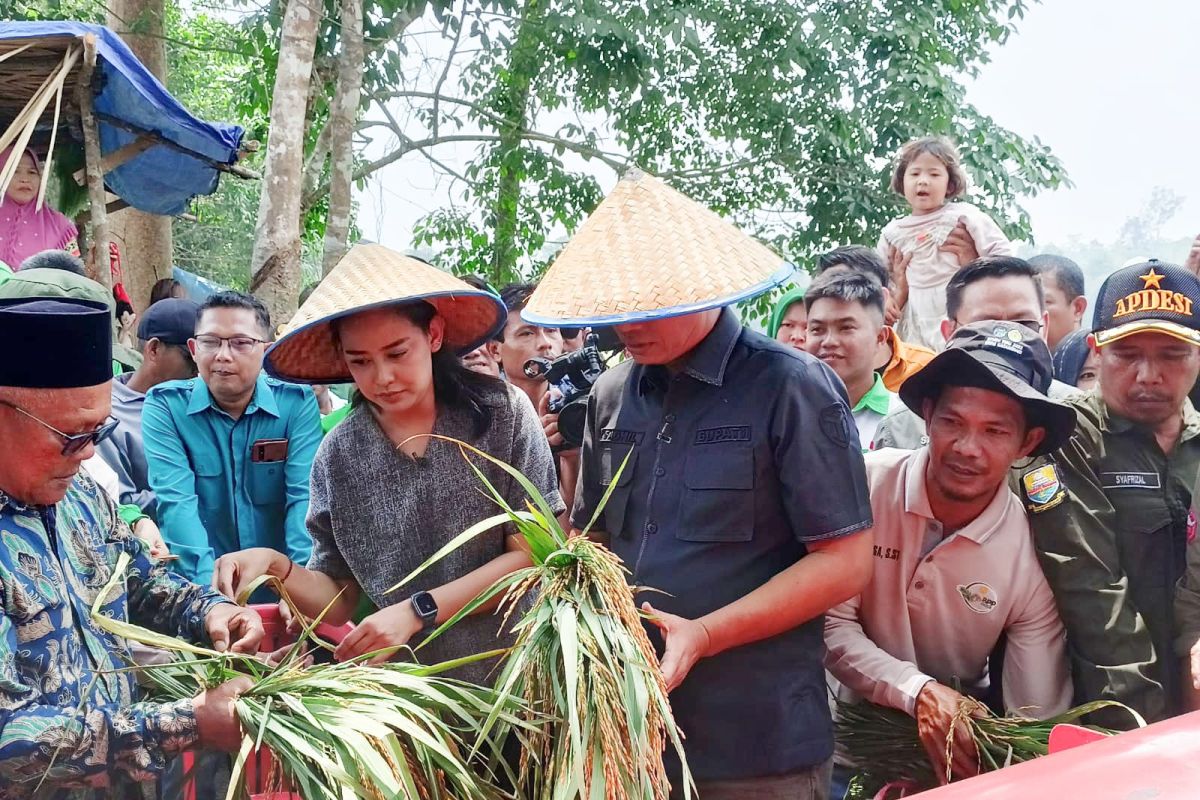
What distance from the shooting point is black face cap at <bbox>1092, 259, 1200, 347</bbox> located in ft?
8.31

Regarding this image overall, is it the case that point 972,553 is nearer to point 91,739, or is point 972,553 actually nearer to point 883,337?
point 883,337

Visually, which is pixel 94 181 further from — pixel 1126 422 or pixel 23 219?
pixel 1126 422

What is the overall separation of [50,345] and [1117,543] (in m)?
2.29

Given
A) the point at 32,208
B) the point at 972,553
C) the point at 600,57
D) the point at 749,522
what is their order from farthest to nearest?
the point at 600,57, the point at 32,208, the point at 972,553, the point at 749,522

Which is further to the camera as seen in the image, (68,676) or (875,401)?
(875,401)

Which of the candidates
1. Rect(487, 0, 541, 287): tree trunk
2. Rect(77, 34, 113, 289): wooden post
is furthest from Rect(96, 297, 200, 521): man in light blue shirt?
Rect(487, 0, 541, 287): tree trunk

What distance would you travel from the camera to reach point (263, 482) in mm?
3713

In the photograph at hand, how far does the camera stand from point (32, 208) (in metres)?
5.31

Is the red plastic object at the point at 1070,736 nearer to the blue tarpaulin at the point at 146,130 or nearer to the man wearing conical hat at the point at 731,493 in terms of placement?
the man wearing conical hat at the point at 731,493

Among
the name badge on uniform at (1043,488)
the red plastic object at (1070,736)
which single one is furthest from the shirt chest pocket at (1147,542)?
the red plastic object at (1070,736)

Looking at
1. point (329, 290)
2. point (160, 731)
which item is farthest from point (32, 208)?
point (160, 731)

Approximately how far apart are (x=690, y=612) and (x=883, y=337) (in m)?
1.93

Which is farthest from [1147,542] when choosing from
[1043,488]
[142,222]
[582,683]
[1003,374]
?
[142,222]

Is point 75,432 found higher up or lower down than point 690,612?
higher up
